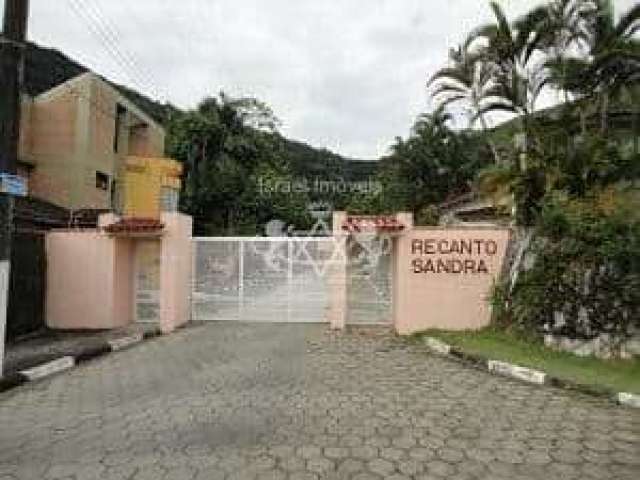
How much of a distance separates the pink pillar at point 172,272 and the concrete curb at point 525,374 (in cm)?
618

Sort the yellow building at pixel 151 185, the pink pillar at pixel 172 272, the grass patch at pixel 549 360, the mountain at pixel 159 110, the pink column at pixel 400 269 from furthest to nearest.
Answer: the mountain at pixel 159 110 < the yellow building at pixel 151 185 < the pink pillar at pixel 172 272 < the pink column at pixel 400 269 < the grass patch at pixel 549 360

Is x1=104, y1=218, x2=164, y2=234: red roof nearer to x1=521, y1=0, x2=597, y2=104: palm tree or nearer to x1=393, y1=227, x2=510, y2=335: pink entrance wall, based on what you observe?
x1=393, y1=227, x2=510, y2=335: pink entrance wall

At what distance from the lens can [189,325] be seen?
18016 mm

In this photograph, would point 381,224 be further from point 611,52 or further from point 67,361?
point 67,361

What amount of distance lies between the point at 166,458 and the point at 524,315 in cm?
914

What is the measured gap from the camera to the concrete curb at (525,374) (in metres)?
9.55

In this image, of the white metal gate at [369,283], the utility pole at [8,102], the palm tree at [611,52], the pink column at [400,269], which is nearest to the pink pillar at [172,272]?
the white metal gate at [369,283]

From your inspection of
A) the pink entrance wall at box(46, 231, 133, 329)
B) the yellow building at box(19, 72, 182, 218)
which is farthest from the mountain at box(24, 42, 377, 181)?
the pink entrance wall at box(46, 231, 133, 329)

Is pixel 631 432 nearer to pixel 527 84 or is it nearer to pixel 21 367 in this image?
pixel 21 367

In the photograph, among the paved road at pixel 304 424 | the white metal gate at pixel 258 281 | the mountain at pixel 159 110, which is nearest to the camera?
the paved road at pixel 304 424

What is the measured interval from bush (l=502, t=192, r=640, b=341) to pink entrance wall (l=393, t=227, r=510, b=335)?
66.9 inches

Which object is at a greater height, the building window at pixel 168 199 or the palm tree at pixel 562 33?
the palm tree at pixel 562 33

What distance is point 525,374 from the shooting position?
36.6 ft

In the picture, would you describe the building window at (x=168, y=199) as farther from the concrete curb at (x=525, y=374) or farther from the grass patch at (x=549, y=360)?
the concrete curb at (x=525, y=374)
